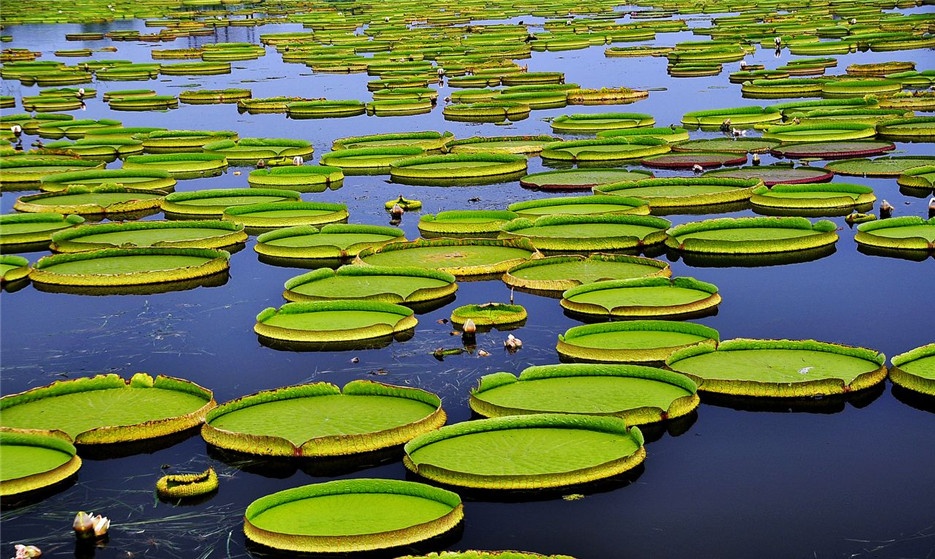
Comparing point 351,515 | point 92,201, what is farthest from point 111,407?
point 92,201

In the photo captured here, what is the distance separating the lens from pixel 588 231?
10211 millimetres

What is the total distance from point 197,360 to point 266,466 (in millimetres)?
1881

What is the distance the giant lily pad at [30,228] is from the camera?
11008mm

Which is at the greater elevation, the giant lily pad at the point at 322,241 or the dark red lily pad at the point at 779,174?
the dark red lily pad at the point at 779,174

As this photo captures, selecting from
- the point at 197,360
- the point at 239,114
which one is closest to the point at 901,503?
the point at 197,360

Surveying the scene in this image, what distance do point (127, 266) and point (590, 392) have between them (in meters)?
4.74

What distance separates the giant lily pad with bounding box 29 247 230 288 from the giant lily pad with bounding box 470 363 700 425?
3651mm

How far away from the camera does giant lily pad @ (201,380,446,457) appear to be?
6.13m

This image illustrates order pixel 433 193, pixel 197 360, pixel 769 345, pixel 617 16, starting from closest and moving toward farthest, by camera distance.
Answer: pixel 769 345
pixel 197 360
pixel 433 193
pixel 617 16

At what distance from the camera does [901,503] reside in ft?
18.3

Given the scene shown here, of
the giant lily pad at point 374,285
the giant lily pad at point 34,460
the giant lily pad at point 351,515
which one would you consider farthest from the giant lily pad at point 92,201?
the giant lily pad at point 351,515

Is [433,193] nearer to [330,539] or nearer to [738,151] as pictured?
[738,151]

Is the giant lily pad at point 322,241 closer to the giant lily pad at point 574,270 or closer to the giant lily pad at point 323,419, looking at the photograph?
the giant lily pad at point 574,270

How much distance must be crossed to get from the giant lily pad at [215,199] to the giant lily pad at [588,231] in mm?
2838
